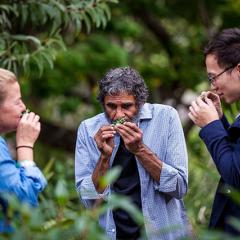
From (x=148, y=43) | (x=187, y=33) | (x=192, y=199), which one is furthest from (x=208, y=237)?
(x=148, y=43)

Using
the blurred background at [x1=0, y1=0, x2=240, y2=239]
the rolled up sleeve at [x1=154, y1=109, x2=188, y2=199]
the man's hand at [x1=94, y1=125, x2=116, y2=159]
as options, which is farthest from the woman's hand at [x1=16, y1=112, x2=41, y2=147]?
the blurred background at [x1=0, y1=0, x2=240, y2=239]

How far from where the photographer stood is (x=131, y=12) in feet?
33.7

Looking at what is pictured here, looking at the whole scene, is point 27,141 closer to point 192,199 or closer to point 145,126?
point 145,126

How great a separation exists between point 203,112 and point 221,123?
10 centimetres

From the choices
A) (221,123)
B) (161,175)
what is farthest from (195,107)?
(161,175)

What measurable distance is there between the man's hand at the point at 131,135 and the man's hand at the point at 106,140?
5 cm

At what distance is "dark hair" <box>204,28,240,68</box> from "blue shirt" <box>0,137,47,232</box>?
104 cm

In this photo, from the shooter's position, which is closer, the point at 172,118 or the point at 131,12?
the point at 172,118

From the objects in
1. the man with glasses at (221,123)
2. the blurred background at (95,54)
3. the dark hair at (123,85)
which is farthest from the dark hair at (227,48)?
the blurred background at (95,54)

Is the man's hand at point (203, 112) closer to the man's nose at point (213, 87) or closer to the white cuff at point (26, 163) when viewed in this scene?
the man's nose at point (213, 87)

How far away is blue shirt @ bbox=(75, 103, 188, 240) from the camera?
13.0 feet

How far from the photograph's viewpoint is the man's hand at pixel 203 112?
11.6 feet

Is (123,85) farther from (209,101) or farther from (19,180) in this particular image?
(19,180)

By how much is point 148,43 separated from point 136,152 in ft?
27.1
